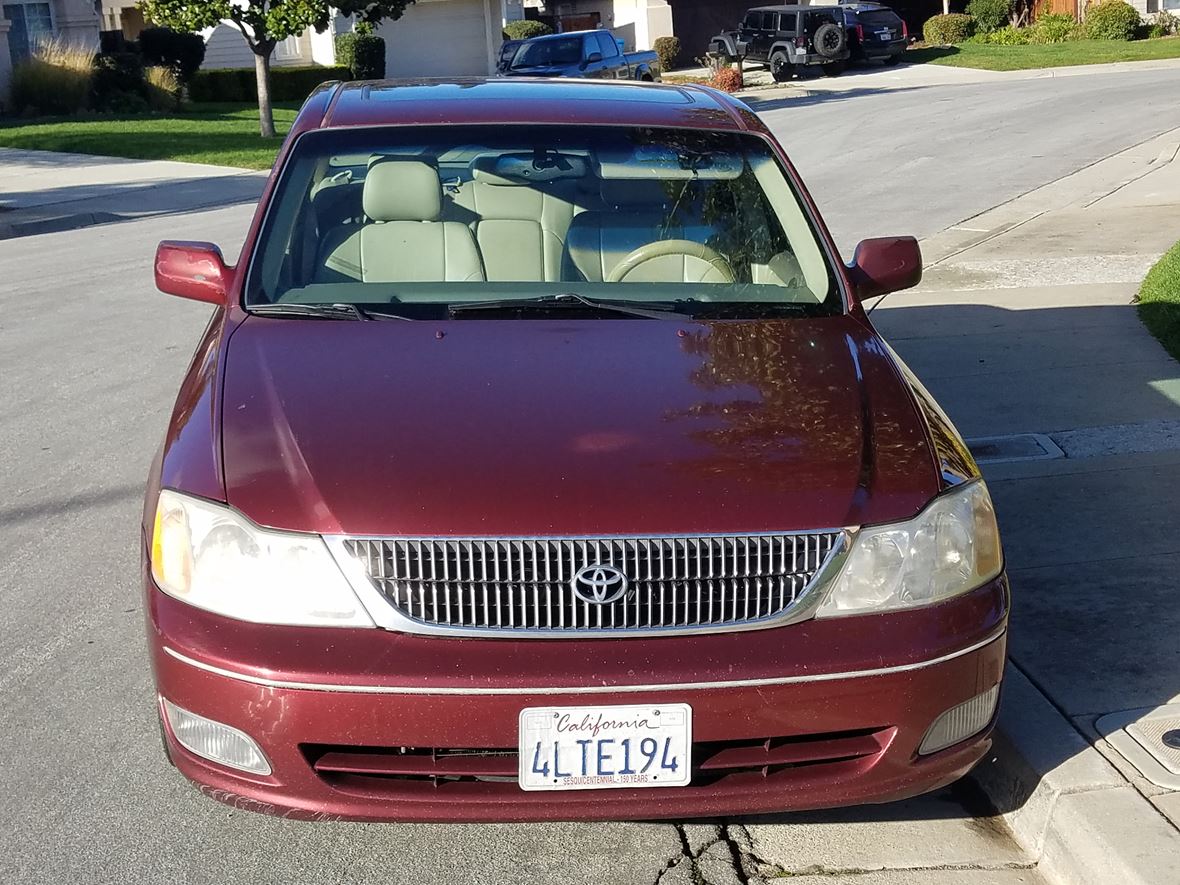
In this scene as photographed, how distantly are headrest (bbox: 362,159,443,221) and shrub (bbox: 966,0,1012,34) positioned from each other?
155 feet

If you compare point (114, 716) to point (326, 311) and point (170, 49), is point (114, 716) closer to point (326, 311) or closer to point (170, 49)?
point (326, 311)

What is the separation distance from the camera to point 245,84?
1423 inches

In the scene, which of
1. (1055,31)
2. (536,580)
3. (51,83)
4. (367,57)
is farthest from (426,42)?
(536,580)

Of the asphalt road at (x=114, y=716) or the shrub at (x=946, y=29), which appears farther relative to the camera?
the shrub at (x=946, y=29)

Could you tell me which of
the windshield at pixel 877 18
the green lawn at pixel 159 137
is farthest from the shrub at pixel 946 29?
the green lawn at pixel 159 137

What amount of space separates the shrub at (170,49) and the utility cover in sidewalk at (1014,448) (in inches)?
1231

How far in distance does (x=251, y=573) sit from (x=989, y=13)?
49.2 metres

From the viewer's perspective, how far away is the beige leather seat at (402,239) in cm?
462

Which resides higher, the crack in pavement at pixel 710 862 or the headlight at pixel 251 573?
the headlight at pixel 251 573

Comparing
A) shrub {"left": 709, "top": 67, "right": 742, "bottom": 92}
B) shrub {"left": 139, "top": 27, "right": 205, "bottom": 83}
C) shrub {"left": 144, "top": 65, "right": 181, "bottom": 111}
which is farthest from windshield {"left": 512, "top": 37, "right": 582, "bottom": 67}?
shrub {"left": 139, "top": 27, "right": 205, "bottom": 83}

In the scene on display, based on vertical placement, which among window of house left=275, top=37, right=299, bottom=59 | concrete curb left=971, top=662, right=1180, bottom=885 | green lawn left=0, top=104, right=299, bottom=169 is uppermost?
window of house left=275, top=37, right=299, bottom=59

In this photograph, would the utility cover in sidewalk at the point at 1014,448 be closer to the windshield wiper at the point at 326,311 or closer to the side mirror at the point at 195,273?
the windshield wiper at the point at 326,311

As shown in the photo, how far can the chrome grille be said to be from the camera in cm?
312

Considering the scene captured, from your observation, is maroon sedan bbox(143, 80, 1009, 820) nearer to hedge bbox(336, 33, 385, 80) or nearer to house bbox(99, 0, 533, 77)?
hedge bbox(336, 33, 385, 80)
